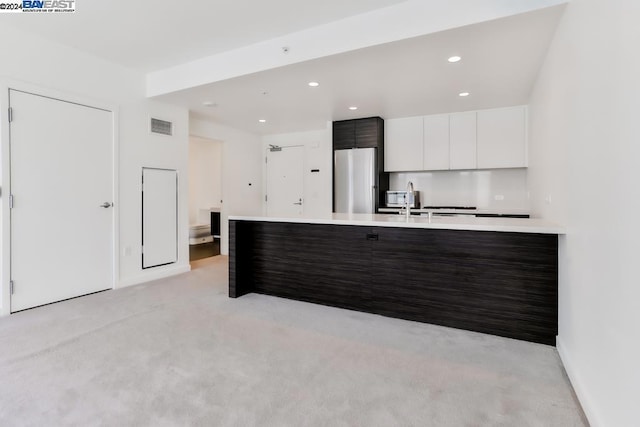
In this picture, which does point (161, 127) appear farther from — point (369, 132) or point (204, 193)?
point (204, 193)

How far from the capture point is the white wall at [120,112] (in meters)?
3.12

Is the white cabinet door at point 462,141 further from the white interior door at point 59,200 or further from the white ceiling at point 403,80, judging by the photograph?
the white interior door at point 59,200

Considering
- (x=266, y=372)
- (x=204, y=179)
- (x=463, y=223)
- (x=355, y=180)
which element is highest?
(x=204, y=179)

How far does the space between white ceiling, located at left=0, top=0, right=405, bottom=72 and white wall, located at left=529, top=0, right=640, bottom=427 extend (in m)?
1.51

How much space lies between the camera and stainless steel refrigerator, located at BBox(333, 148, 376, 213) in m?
5.43

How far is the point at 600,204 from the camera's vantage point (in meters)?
1.56

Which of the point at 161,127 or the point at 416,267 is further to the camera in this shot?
the point at 161,127

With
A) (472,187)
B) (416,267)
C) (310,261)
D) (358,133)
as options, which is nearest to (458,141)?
(472,187)

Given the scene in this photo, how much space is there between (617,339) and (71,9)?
427 centimetres

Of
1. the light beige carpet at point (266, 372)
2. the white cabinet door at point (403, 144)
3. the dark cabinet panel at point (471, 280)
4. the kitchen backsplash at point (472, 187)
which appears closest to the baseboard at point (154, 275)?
the light beige carpet at point (266, 372)

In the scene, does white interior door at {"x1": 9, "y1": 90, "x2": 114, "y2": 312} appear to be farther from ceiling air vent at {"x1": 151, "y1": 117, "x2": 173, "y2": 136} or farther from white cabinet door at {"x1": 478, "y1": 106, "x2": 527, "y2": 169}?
white cabinet door at {"x1": 478, "y1": 106, "x2": 527, "y2": 169}

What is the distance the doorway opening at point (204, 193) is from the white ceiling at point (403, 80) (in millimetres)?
2249

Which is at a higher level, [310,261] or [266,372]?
[310,261]

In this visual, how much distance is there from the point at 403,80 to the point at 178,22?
2309 millimetres
